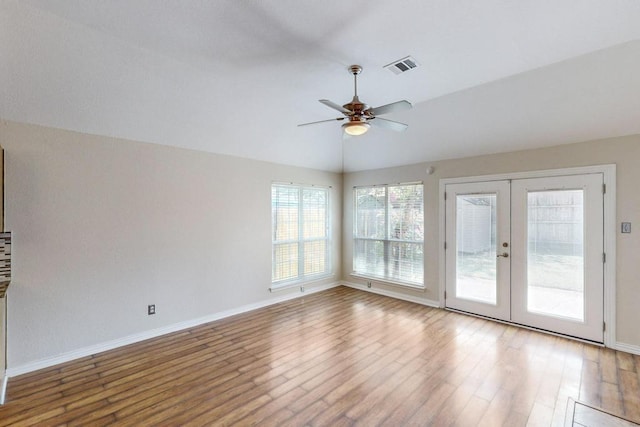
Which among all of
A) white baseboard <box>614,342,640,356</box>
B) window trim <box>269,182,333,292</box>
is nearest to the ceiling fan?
window trim <box>269,182,333,292</box>

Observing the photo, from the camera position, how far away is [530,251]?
3.88 metres

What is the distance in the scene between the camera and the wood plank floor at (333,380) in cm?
224

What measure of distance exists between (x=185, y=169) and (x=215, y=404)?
112 inches

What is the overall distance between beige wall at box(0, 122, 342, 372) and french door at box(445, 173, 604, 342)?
3.28m

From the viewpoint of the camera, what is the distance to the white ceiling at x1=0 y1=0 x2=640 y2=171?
6.75 ft

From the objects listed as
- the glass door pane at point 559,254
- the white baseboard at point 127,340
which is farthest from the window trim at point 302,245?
the glass door pane at point 559,254

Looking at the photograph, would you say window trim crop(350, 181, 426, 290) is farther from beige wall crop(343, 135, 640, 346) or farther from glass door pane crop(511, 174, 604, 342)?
glass door pane crop(511, 174, 604, 342)

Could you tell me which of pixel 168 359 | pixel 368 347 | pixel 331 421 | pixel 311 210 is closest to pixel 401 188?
pixel 311 210

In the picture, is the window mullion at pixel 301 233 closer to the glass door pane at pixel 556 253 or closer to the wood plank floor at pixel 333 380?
the wood plank floor at pixel 333 380

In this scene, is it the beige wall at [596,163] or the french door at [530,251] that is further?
the french door at [530,251]

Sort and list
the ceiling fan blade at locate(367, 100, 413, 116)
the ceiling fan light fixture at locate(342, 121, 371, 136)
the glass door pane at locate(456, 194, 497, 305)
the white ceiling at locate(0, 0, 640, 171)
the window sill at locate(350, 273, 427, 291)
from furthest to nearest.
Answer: the window sill at locate(350, 273, 427, 291) < the glass door pane at locate(456, 194, 497, 305) < the ceiling fan light fixture at locate(342, 121, 371, 136) < the ceiling fan blade at locate(367, 100, 413, 116) < the white ceiling at locate(0, 0, 640, 171)

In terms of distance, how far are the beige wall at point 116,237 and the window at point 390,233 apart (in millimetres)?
2218

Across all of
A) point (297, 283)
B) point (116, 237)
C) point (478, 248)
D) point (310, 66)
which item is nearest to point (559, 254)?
point (478, 248)

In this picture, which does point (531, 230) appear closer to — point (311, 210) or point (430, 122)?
point (430, 122)
